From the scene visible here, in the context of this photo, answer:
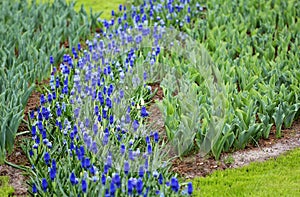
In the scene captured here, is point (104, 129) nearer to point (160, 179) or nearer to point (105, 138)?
point (105, 138)

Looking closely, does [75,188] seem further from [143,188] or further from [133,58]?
[133,58]

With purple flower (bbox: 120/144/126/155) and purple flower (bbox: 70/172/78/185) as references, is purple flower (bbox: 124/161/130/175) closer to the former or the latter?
purple flower (bbox: 120/144/126/155)

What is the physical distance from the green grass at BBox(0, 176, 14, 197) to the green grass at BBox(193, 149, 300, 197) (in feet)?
5.29

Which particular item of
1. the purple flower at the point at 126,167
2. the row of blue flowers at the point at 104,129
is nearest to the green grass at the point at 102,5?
the row of blue flowers at the point at 104,129

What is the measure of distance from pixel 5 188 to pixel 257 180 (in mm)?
2217

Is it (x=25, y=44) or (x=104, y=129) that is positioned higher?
(x=25, y=44)

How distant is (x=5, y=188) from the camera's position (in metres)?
5.07

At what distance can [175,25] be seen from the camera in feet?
27.6

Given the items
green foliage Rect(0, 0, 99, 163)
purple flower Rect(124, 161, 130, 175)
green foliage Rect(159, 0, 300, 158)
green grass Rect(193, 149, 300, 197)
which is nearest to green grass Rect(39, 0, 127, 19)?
green foliage Rect(0, 0, 99, 163)

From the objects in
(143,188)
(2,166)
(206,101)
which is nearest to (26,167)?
(2,166)

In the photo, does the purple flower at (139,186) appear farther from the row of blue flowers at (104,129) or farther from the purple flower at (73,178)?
the purple flower at (73,178)

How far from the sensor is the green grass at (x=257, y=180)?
16.1 feet

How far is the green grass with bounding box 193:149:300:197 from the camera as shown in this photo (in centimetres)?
490

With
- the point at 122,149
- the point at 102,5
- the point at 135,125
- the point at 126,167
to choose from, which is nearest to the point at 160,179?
the point at 126,167
